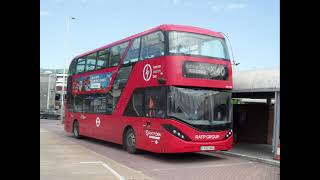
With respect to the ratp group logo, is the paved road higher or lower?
Answer: lower

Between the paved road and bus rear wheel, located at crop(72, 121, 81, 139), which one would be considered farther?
bus rear wheel, located at crop(72, 121, 81, 139)

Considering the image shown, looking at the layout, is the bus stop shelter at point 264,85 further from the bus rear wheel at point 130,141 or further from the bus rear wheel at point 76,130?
the bus rear wheel at point 76,130

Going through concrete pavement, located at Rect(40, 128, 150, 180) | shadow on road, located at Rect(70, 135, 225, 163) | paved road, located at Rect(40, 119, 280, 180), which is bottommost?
shadow on road, located at Rect(70, 135, 225, 163)

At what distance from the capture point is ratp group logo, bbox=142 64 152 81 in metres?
12.4

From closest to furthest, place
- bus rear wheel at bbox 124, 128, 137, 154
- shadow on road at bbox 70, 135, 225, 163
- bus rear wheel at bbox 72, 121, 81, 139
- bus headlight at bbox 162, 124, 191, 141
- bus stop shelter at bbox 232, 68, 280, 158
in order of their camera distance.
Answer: bus headlight at bbox 162, 124, 191, 141
bus stop shelter at bbox 232, 68, 280, 158
shadow on road at bbox 70, 135, 225, 163
bus rear wheel at bbox 124, 128, 137, 154
bus rear wheel at bbox 72, 121, 81, 139

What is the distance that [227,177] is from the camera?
9.39 m

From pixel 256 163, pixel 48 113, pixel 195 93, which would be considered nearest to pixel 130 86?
pixel 195 93

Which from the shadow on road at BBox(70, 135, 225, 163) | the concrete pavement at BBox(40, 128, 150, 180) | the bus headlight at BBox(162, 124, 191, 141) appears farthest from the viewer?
the shadow on road at BBox(70, 135, 225, 163)

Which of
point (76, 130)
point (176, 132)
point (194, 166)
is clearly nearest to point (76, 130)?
point (76, 130)

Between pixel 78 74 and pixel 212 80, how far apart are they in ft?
29.3

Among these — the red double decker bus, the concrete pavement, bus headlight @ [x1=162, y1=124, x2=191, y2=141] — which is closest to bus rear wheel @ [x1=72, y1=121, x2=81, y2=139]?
the red double decker bus

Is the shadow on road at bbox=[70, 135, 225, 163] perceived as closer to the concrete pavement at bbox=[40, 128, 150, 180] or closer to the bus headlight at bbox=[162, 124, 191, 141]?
the bus headlight at bbox=[162, 124, 191, 141]

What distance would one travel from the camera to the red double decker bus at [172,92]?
11430 mm

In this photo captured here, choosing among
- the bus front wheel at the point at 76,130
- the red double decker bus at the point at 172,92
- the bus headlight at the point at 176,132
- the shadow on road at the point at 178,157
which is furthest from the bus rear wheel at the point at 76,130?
the bus headlight at the point at 176,132
